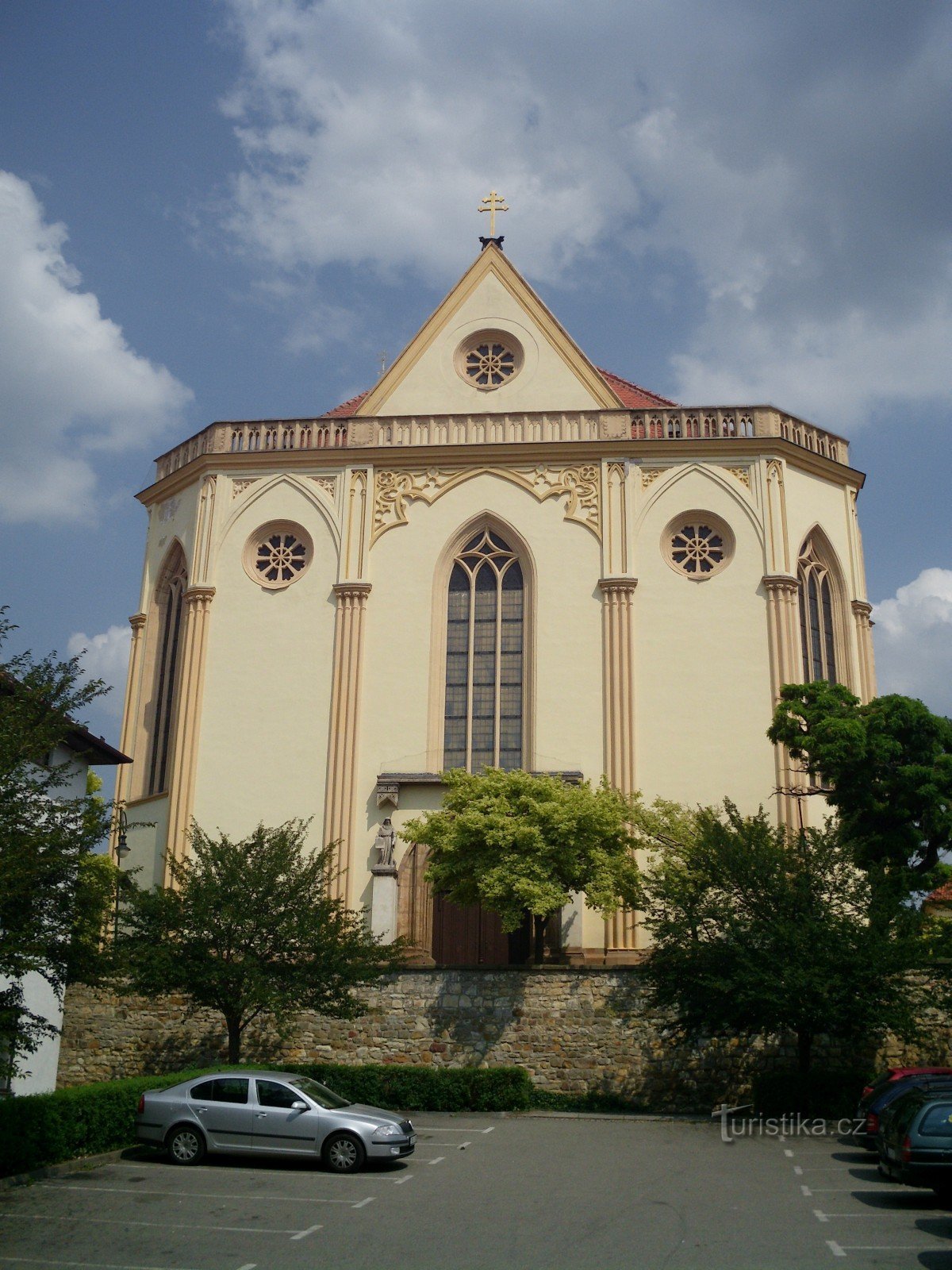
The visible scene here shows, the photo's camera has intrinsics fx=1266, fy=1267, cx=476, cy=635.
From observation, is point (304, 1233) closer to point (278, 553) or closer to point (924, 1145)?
point (924, 1145)

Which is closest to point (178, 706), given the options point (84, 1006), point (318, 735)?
point (318, 735)

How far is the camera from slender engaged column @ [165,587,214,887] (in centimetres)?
3284

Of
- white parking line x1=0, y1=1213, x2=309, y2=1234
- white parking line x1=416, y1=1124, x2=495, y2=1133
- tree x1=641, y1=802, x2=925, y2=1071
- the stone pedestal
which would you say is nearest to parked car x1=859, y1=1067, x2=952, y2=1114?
tree x1=641, y1=802, x2=925, y2=1071

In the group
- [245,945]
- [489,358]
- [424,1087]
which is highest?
[489,358]

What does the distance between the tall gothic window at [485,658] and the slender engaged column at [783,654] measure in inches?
256

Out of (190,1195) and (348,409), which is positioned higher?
(348,409)

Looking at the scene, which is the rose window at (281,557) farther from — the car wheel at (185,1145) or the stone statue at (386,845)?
the car wheel at (185,1145)

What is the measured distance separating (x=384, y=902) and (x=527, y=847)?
5.11 meters

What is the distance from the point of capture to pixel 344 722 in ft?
108

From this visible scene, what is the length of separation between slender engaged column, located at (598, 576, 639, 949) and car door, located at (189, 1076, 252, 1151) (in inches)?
620

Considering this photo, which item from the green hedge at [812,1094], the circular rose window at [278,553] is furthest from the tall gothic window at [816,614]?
the circular rose window at [278,553]

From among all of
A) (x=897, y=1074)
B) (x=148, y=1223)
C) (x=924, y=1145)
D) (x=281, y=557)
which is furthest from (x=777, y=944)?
(x=281, y=557)

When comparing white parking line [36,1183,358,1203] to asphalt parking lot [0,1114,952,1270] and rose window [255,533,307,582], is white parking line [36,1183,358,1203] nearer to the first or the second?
asphalt parking lot [0,1114,952,1270]

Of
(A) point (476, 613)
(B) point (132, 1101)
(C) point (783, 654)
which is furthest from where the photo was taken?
(A) point (476, 613)
